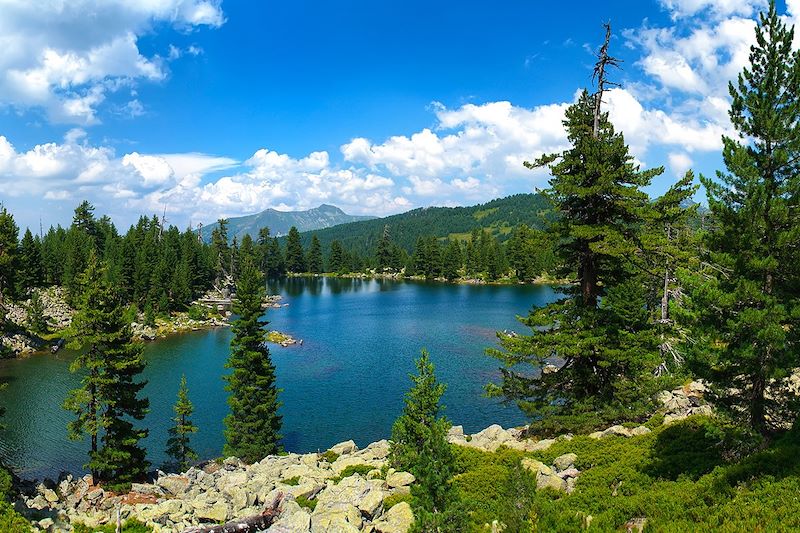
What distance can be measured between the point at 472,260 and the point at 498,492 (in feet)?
497

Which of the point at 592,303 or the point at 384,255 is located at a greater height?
the point at 384,255

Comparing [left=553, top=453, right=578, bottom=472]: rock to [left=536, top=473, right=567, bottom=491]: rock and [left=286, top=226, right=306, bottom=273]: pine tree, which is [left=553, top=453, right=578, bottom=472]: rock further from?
[left=286, top=226, right=306, bottom=273]: pine tree

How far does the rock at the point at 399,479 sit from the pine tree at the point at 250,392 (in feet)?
57.5

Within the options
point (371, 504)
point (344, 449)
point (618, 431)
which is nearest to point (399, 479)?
point (371, 504)

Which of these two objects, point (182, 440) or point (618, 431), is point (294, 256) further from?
point (618, 431)

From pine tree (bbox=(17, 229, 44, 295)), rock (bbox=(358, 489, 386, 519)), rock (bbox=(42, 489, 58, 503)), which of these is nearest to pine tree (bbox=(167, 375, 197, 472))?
rock (bbox=(42, 489, 58, 503))

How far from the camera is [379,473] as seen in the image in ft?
72.1

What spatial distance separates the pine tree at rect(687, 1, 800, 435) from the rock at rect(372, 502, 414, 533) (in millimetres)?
9844

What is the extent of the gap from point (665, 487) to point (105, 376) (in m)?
28.0

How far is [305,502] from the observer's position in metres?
19.7

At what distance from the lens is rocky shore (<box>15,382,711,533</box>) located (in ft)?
54.6

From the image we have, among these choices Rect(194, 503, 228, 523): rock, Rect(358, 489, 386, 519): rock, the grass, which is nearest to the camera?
the grass

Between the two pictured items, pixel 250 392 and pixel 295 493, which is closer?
pixel 295 493

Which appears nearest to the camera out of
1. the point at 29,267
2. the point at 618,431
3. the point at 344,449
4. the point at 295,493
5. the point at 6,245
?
the point at 295,493
